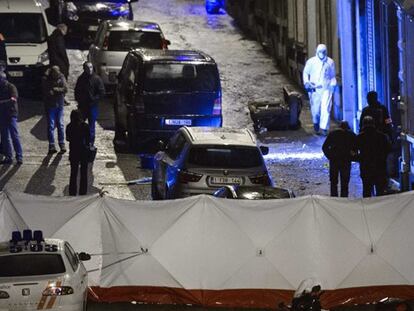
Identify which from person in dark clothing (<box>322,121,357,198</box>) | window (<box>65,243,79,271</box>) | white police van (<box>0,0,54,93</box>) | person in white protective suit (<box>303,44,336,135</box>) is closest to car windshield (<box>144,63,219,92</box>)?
person in white protective suit (<box>303,44,336,135</box>)

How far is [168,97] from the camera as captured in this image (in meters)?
26.3

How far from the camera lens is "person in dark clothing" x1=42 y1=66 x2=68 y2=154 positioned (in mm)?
26219

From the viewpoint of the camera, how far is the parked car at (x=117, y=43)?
32.1 metres

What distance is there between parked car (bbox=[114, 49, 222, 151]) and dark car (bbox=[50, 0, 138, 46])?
11655mm

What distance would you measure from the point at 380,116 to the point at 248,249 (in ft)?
20.1

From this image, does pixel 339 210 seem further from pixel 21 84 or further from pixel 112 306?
pixel 21 84

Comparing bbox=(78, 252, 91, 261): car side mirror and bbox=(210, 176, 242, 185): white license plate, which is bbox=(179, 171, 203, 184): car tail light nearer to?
bbox=(210, 176, 242, 185): white license plate

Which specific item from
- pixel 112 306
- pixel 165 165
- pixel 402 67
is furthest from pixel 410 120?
pixel 112 306

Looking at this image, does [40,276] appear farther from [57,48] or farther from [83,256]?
[57,48]

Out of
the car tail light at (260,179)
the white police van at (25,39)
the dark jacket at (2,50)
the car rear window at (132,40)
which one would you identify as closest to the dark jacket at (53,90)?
the dark jacket at (2,50)

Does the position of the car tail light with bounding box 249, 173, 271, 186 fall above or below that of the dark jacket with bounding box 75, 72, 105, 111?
below

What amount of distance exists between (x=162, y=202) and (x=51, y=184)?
6886 millimetres

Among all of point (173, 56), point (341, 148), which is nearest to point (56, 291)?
point (341, 148)

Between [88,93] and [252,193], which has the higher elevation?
[88,93]
